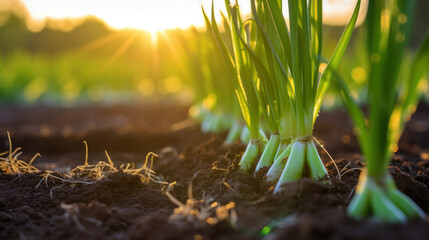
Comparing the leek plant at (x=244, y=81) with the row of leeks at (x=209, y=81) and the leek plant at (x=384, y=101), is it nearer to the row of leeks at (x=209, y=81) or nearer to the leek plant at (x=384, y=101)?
the leek plant at (x=384, y=101)

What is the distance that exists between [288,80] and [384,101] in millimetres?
542

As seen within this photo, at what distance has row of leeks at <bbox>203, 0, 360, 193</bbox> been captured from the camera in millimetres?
1426

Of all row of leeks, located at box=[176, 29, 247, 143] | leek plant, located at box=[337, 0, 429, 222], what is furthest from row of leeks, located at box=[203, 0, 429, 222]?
row of leeks, located at box=[176, 29, 247, 143]

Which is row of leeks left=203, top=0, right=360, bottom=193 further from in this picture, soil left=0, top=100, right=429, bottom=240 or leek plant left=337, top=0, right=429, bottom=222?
leek plant left=337, top=0, right=429, bottom=222

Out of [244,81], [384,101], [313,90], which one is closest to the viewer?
[384,101]

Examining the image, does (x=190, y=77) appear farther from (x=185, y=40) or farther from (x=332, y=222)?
(x=332, y=222)

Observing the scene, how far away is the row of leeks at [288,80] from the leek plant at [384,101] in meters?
0.27

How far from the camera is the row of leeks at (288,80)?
4.68 feet

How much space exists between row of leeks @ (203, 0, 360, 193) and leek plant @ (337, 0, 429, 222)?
A: 0.27 metres

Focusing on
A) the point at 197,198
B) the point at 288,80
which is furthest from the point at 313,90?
the point at 197,198

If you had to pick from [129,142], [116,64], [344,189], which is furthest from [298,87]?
[116,64]

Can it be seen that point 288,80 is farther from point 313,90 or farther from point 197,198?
point 197,198

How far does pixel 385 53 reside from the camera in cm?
102

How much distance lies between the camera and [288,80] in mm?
1527
